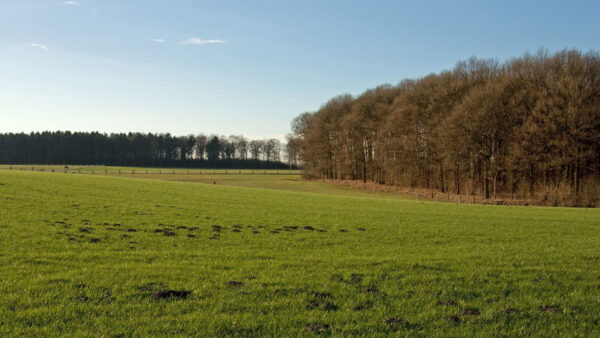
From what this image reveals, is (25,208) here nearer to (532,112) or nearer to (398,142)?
(532,112)

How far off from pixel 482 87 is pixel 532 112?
946 cm

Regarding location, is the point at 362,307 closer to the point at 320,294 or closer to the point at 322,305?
the point at 322,305

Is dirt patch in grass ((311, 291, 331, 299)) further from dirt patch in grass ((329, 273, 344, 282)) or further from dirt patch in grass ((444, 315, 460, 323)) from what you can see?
dirt patch in grass ((444, 315, 460, 323))

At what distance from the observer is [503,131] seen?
180 ft

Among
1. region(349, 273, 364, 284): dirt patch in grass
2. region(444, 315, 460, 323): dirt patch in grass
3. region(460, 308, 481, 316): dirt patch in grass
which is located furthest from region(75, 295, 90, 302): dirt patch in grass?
region(460, 308, 481, 316): dirt patch in grass

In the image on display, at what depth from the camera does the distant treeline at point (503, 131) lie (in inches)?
1892

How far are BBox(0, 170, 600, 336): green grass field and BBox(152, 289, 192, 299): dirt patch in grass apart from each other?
48 mm

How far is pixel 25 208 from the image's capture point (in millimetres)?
20375

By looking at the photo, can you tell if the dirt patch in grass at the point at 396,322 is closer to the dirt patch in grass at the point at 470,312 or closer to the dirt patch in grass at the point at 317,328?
the dirt patch in grass at the point at 317,328

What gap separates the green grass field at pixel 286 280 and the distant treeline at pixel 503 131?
36.3 m

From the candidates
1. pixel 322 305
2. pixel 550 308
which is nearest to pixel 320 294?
pixel 322 305

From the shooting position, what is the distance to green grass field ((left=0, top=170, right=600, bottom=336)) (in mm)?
7109

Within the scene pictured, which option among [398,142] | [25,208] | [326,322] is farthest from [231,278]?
[398,142]

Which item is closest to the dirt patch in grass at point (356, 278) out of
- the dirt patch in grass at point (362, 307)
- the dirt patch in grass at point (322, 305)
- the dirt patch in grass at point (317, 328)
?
the dirt patch in grass at point (362, 307)
